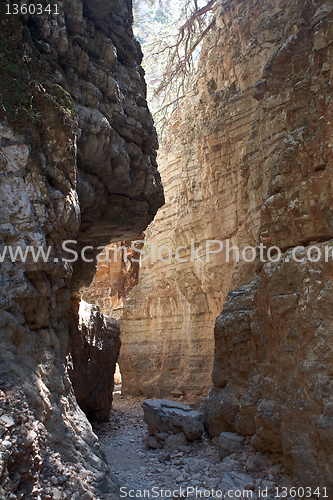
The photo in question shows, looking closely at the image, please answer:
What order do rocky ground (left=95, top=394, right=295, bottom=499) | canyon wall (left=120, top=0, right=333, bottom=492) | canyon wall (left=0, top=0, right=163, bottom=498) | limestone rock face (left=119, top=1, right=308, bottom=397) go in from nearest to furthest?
1. canyon wall (left=0, top=0, right=163, bottom=498)
2. canyon wall (left=120, top=0, right=333, bottom=492)
3. rocky ground (left=95, top=394, right=295, bottom=499)
4. limestone rock face (left=119, top=1, right=308, bottom=397)

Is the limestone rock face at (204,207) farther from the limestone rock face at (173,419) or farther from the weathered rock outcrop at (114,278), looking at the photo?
the weathered rock outcrop at (114,278)

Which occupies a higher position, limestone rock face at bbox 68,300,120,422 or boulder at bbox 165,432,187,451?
limestone rock face at bbox 68,300,120,422

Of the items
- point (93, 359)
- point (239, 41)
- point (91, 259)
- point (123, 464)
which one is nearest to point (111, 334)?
point (93, 359)

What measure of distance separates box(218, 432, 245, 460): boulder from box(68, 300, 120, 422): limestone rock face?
3.49 meters

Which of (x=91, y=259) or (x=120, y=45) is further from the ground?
(x=120, y=45)

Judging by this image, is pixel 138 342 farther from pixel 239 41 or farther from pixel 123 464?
pixel 239 41

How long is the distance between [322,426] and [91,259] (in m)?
6.66

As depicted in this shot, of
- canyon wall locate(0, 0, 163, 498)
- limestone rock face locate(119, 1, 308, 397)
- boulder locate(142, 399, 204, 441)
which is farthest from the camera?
limestone rock face locate(119, 1, 308, 397)

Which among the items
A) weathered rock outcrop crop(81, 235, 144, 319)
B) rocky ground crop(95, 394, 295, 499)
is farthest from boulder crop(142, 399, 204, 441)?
weathered rock outcrop crop(81, 235, 144, 319)

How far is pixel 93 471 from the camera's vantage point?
4586 mm

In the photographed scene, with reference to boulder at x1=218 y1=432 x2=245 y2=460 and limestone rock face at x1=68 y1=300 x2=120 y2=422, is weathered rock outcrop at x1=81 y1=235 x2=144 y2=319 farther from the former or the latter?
boulder at x1=218 y1=432 x2=245 y2=460

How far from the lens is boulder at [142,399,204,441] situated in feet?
25.2

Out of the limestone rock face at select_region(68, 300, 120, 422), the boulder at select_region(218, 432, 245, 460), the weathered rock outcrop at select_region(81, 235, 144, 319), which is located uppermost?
the weathered rock outcrop at select_region(81, 235, 144, 319)

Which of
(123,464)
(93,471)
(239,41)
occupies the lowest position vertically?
(123,464)
